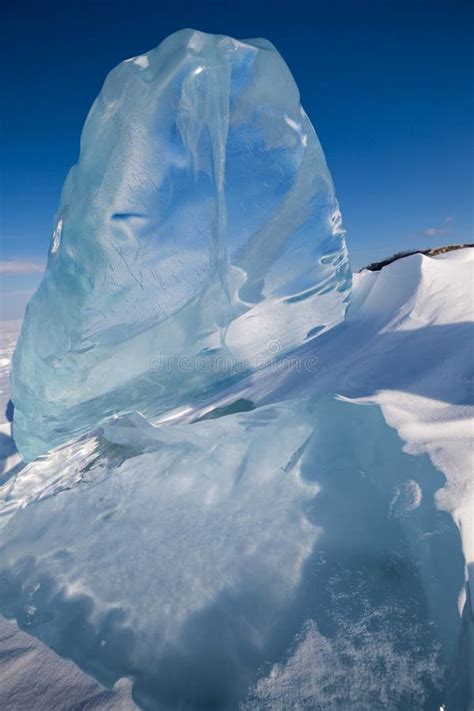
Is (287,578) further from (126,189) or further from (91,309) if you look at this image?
(126,189)

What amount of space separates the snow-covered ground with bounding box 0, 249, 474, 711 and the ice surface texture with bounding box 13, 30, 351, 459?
0.36 meters

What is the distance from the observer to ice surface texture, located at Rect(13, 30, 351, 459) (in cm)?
182

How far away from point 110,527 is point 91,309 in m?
0.94

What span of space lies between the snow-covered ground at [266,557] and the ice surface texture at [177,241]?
1.19 feet

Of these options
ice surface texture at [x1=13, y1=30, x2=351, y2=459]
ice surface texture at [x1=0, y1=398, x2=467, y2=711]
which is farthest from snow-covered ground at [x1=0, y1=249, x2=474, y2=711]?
ice surface texture at [x1=13, y1=30, x2=351, y2=459]

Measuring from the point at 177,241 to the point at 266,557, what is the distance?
1369 mm

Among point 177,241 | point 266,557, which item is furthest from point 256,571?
point 177,241

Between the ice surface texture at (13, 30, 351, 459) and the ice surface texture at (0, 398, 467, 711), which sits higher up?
the ice surface texture at (13, 30, 351, 459)

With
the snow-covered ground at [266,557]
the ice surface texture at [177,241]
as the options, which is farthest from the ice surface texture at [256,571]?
the ice surface texture at [177,241]

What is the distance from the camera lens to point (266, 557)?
1.18 meters

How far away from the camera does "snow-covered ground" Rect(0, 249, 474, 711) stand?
0.90 m

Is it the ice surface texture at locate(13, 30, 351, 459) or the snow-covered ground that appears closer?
the snow-covered ground

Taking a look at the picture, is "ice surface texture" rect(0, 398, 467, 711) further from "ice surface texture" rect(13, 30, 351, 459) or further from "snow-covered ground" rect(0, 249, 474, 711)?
"ice surface texture" rect(13, 30, 351, 459)

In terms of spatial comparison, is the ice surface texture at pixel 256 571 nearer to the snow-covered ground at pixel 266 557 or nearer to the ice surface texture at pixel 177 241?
the snow-covered ground at pixel 266 557
